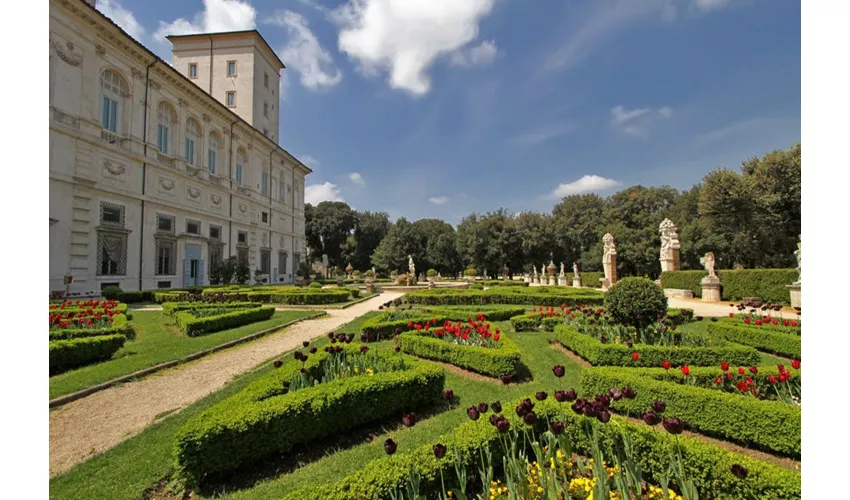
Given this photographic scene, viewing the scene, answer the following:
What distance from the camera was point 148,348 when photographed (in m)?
8.07

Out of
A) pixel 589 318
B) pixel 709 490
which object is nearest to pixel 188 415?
pixel 709 490

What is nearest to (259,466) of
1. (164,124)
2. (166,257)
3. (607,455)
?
(607,455)

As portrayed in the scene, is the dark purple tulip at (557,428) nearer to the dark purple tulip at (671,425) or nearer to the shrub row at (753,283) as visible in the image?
the dark purple tulip at (671,425)

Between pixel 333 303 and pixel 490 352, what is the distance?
12534 mm

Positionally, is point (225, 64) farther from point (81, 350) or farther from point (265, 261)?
point (81, 350)

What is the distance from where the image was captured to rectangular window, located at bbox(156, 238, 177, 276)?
22812 millimetres

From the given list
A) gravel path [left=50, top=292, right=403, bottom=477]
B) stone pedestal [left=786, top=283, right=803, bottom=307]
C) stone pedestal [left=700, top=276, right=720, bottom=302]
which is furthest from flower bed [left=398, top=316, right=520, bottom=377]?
stone pedestal [left=700, top=276, right=720, bottom=302]

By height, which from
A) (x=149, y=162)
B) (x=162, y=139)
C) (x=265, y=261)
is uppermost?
(x=162, y=139)

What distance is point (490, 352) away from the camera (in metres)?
5.98

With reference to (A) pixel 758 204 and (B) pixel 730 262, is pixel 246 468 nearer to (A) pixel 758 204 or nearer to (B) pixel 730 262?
(A) pixel 758 204

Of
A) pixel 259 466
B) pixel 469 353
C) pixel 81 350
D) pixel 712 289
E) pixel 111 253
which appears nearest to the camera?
pixel 259 466

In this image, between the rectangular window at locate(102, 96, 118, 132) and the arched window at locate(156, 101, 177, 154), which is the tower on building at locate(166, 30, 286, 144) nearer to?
the arched window at locate(156, 101, 177, 154)

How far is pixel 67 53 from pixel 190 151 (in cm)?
935

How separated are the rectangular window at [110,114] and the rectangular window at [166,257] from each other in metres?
6.82
